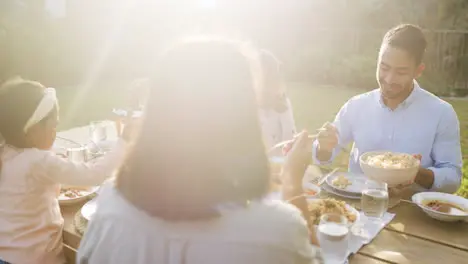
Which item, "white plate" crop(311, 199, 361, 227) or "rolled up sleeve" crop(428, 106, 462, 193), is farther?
"rolled up sleeve" crop(428, 106, 462, 193)

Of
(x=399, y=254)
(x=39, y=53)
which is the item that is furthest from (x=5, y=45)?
(x=399, y=254)

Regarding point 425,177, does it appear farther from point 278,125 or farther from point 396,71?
point 278,125

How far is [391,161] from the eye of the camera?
2.23 metres

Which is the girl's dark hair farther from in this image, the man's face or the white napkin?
the white napkin

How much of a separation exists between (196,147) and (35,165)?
45.4 inches

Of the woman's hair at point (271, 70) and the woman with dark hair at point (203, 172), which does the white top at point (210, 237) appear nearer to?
the woman with dark hair at point (203, 172)

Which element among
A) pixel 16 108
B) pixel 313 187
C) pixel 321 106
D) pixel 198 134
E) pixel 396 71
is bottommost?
pixel 321 106

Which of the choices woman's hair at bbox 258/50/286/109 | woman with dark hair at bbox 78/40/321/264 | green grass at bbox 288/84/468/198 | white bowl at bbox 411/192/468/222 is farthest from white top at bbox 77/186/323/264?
green grass at bbox 288/84/468/198

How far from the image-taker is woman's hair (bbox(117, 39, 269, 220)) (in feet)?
3.48

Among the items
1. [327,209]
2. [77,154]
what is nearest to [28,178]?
[77,154]

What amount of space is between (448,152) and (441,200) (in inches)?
23.0

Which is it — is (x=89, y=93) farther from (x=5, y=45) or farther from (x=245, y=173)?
(x=245, y=173)

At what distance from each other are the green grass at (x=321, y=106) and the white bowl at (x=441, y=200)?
9.38 ft

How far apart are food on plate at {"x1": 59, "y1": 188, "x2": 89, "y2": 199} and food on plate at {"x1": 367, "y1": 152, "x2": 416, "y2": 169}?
1.26 metres
